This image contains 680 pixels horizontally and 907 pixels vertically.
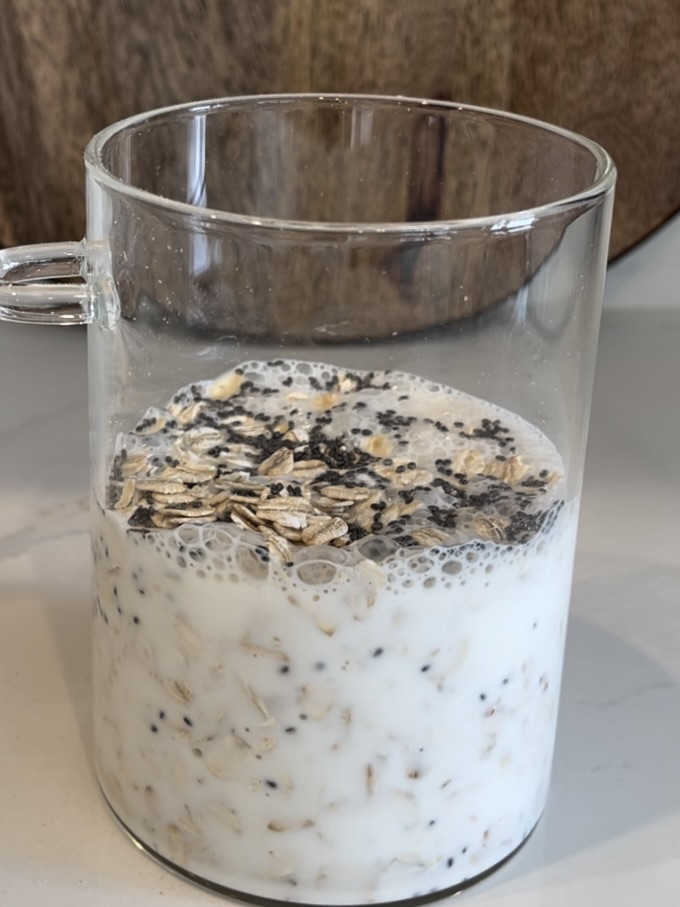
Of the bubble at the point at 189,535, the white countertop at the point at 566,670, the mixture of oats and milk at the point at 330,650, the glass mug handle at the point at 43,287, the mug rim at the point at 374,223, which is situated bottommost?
the white countertop at the point at 566,670

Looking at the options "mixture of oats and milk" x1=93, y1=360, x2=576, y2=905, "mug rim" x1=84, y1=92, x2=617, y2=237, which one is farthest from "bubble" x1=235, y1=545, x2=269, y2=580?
"mug rim" x1=84, y1=92, x2=617, y2=237

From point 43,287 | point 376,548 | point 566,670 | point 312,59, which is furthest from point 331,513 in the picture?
point 312,59

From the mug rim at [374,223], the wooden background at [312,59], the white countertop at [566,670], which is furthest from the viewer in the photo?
the wooden background at [312,59]

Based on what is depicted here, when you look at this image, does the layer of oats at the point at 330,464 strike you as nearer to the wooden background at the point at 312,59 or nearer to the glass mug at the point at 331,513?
the glass mug at the point at 331,513

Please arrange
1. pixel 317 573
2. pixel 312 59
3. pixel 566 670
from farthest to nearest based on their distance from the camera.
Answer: pixel 312 59, pixel 566 670, pixel 317 573

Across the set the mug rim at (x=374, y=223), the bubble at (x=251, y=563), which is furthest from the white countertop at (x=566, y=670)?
the mug rim at (x=374, y=223)

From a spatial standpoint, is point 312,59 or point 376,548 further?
point 312,59

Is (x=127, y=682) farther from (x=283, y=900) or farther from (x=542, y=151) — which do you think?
(x=542, y=151)

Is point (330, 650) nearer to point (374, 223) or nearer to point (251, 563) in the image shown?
point (251, 563)
